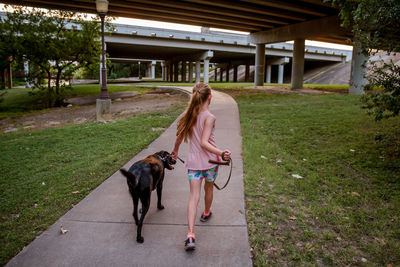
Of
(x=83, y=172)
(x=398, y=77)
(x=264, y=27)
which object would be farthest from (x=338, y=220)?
(x=264, y=27)

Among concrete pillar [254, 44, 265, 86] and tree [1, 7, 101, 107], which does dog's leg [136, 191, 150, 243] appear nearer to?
tree [1, 7, 101, 107]

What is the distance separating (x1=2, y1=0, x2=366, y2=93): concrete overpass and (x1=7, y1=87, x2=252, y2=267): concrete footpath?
17444 millimetres

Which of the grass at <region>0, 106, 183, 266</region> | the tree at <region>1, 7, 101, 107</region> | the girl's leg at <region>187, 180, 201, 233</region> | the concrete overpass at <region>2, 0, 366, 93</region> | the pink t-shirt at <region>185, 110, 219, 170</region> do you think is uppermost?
the concrete overpass at <region>2, 0, 366, 93</region>

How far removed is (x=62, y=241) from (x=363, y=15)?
19.3 feet

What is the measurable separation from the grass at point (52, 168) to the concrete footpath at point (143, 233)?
0.32m

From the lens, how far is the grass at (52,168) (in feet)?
11.9

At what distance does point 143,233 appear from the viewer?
324 cm

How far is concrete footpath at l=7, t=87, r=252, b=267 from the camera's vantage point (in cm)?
281

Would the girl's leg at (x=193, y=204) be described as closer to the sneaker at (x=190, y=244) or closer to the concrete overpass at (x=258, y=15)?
the sneaker at (x=190, y=244)

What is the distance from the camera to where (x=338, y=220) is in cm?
354

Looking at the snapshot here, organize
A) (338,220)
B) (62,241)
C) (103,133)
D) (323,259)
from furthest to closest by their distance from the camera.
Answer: (103,133), (338,220), (62,241), (323,259)

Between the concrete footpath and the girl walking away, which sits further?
the girl walking away

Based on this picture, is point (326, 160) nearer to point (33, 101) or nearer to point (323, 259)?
point (323, 259)

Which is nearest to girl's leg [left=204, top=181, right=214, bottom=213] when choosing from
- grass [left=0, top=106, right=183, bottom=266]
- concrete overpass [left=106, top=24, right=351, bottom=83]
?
grass [left=0, top=106, right=183, bottom=266]
